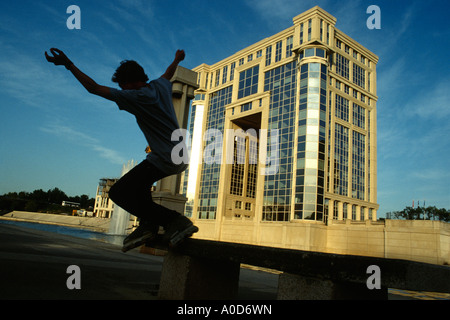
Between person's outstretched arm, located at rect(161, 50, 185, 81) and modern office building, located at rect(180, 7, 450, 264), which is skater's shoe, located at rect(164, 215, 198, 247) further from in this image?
modern office building, located at rect(180, 7, 450, 264)

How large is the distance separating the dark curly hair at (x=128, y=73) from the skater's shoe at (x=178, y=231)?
1.53 meters

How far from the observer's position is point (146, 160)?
2982 mm

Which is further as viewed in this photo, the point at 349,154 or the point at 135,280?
the point at 349,154

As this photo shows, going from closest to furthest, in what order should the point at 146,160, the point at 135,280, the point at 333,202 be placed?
1. the point at 146,160
2. the point at 135,280
3. the point at 333,202

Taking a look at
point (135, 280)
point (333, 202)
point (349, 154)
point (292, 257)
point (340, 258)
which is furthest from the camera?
point (349, 154)

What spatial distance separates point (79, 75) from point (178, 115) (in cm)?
831

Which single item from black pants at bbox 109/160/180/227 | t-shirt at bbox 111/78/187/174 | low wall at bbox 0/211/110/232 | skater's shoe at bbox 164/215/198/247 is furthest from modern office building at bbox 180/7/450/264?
low wall at bbox 0/211/110/232

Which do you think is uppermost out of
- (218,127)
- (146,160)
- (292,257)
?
(218,127)

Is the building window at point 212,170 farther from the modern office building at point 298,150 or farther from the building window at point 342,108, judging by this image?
the building window at point 342,108

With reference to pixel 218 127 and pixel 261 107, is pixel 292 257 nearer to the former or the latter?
pixel 261 107
